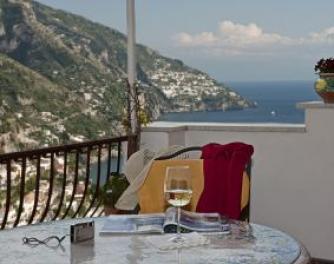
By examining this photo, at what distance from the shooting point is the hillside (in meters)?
5.46

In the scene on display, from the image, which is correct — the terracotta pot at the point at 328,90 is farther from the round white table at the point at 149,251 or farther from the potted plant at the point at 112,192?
the round white table at the point at 149,251

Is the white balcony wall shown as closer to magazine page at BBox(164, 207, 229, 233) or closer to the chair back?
the chair back

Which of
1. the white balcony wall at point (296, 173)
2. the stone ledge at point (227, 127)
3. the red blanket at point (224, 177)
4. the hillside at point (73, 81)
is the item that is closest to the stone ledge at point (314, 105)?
the white balcony wall at point (296, 173)

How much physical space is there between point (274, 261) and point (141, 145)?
332 cm

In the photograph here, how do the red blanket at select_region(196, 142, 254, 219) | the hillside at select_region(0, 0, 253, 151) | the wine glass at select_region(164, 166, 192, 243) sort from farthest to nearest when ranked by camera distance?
the hillside at select_region(0, 0, 253, 151)
the red blanket at select_region(196, 142, 254, 219)
the wine glass at select_region(164, 166, 192, 243)

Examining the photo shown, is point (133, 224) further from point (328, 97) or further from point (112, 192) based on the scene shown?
point (328, 97)

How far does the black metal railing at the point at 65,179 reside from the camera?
4266mm

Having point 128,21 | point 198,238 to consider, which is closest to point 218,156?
point 198,238

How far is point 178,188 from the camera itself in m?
1.96

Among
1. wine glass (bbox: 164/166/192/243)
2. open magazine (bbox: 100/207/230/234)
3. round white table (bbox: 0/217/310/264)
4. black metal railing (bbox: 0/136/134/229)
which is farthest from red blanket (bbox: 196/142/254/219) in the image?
black metal railing (bbox: 0/136/134/229)

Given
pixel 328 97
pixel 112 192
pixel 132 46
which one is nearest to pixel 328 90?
pixel 328 97

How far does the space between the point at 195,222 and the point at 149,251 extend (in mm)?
316

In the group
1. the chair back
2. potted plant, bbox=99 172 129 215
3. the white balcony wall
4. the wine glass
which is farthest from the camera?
the white balcony wall

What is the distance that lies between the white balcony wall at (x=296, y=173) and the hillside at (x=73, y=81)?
34.5 inches
